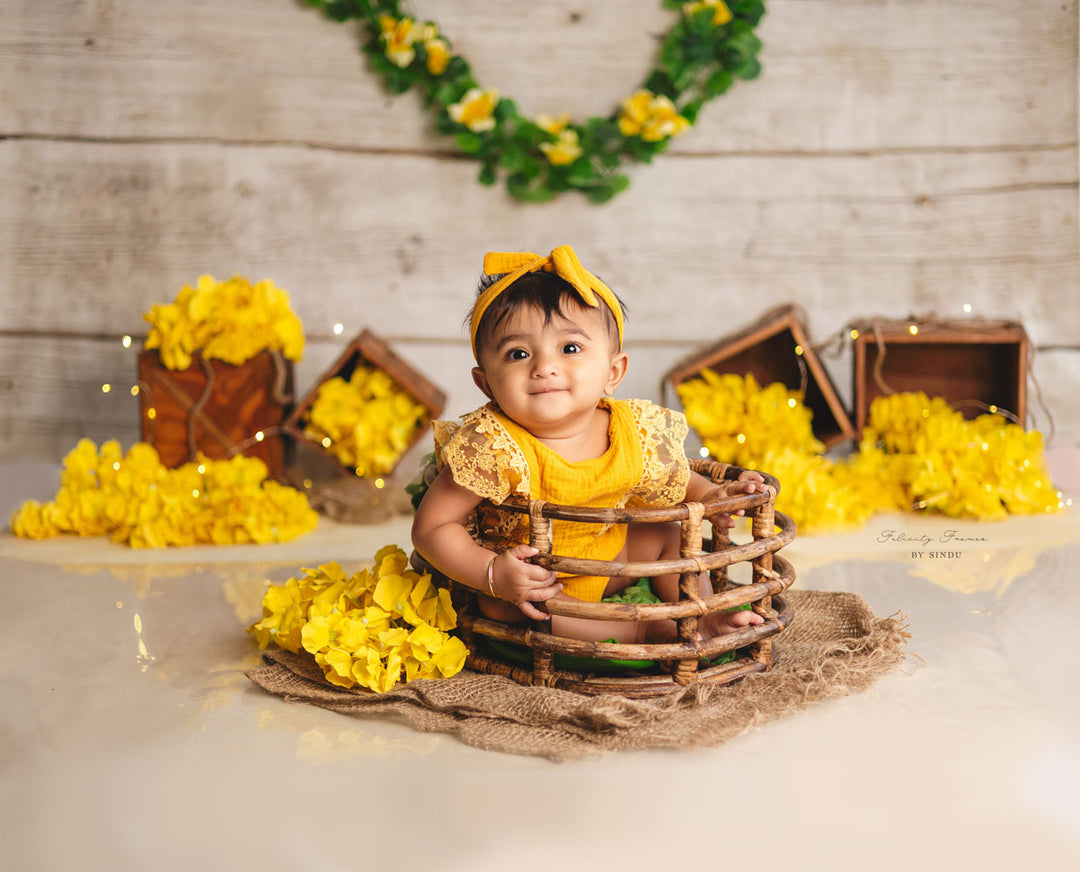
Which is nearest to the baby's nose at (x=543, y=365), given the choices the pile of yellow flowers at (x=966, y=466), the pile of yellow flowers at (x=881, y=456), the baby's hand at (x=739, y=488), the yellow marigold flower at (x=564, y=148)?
the baby's hand at (x=739, y=488)

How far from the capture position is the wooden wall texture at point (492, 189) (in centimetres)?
230

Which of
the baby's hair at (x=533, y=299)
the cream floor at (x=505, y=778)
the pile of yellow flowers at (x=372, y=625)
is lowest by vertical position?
the cream floor at (x=505, y=778)

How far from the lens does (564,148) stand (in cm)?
225

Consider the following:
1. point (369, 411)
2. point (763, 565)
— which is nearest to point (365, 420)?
point (369, 411)

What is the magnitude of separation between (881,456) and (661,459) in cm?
102

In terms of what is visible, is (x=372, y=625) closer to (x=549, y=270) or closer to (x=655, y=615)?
(x=655, y=615)

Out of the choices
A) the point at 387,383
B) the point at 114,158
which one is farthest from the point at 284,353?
the point at 114,158

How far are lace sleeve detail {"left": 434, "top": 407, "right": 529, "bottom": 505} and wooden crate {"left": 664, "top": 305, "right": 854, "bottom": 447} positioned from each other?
38.8 inches

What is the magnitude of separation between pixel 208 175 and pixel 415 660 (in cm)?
159

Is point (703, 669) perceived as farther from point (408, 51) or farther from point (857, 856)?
point (408, 51)

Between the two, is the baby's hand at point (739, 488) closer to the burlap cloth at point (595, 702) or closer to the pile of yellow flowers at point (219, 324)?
the burlap cloth at point (595, 702)

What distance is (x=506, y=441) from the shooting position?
110 centimetres

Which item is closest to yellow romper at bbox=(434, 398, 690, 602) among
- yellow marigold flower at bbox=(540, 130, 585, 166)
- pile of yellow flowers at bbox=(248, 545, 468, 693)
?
pile of yellow flowers at bbox=(248, 545, 468, 693)

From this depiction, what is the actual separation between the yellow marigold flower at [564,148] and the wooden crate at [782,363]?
529 millimetres
